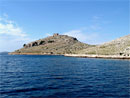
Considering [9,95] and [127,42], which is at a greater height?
[127,42]

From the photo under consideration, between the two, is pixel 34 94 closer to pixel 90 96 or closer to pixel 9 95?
pixel 9 95

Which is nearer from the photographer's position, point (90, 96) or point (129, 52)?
point (90, 96)

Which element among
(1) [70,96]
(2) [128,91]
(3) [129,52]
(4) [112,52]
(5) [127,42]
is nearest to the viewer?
(1) [70,96]

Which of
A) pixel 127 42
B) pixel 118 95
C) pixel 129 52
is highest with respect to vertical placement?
pixel 127 42

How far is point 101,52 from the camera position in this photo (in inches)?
5763

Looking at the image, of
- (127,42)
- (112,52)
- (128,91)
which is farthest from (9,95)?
(127,42)

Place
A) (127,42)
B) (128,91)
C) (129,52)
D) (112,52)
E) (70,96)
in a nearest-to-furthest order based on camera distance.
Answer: (70,96) → (128,91) → (129,52) → (112,52) → (127,42)

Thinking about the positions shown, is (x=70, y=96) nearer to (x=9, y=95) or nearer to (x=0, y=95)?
(x=9, y=95)

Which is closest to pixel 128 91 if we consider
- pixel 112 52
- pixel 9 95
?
pixel 9 95

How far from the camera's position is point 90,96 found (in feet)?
64.5

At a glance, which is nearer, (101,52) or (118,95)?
(118,95)

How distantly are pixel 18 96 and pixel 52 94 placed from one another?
482 centimetres

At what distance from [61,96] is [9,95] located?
7634 mm

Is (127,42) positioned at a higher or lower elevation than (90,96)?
higher
